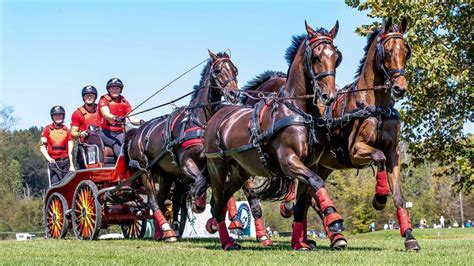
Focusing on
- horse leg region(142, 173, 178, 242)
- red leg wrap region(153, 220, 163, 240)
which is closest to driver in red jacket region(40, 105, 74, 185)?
horse leg region(142, 173, 178, 242)

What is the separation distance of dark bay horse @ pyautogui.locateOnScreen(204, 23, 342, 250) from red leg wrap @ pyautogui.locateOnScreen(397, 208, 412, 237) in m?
1.28

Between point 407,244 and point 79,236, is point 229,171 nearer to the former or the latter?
point 407,244

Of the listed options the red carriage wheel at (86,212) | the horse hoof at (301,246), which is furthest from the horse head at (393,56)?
the red carriage wheel at (86,212)

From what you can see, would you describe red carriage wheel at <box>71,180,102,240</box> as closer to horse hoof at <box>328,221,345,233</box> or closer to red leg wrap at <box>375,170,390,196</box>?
red leg wrap at <box>375,170,390,196</box>

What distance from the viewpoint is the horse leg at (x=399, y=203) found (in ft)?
33.0

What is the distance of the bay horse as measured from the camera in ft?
35.4

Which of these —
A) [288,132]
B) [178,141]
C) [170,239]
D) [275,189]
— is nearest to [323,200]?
[288,132]

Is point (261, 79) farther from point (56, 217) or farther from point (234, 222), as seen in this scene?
point (56, 217)

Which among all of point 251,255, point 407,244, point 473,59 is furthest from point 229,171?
point 473,59

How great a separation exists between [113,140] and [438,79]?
8802 millimetres

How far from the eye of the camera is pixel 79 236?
16.1 m

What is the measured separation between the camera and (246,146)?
10.9m

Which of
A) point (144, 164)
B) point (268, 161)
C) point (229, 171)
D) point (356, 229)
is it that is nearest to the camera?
point (268, 161)

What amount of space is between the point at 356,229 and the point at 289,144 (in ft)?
143
